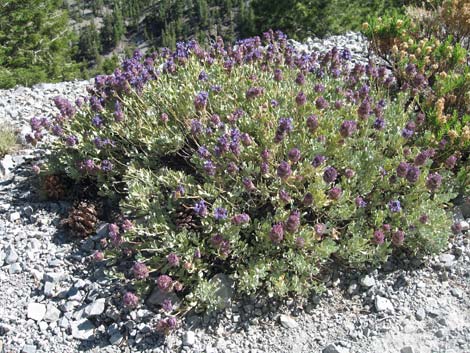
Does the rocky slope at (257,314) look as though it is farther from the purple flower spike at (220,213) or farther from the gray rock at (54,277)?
the purple flower spike at (220,213)

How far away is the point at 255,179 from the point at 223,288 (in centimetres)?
100

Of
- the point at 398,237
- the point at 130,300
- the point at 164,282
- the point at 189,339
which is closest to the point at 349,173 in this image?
the point at 398,237

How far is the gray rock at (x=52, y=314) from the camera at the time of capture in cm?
416

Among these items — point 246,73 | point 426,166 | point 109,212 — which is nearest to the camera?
point 426,166

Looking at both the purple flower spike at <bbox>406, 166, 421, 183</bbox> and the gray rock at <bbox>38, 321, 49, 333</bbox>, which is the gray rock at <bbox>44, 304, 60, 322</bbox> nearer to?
the gray rock at <bbox>38, 321, 49, 333</bbox>

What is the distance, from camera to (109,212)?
5.08m

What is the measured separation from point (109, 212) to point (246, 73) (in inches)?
87.5

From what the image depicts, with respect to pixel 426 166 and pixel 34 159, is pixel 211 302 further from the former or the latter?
pixel 34 159

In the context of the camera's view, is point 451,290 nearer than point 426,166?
Yes

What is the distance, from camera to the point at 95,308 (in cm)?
409

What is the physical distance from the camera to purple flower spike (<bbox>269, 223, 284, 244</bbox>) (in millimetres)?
3807

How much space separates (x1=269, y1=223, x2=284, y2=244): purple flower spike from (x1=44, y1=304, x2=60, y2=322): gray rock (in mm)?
1963

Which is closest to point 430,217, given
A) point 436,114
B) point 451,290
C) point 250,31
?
point 451,290

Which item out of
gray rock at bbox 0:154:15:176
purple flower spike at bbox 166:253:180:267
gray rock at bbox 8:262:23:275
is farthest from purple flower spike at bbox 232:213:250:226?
gray rock at bbox 0:154:15:176
